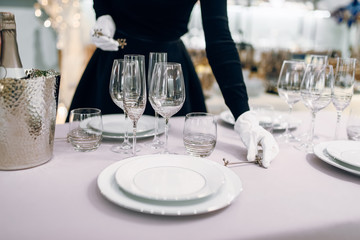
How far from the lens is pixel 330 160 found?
775mm

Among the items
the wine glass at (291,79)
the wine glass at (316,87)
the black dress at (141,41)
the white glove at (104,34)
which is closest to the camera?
the wine glass at (316,87)

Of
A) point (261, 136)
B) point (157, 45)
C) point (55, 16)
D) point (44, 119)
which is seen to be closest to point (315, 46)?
point (55, 16)

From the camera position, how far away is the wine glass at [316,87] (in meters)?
0.93

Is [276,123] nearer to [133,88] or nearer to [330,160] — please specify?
[330,160]

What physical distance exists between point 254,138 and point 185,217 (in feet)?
1.20

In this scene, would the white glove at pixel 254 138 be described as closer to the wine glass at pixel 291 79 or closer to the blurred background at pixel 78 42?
the wine glass at pixel 291 79

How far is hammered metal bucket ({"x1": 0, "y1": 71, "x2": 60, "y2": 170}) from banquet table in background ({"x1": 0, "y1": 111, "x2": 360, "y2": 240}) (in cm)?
3

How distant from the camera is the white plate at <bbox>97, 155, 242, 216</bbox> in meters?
0.52

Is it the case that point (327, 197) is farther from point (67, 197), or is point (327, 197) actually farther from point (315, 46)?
point (315, 46)

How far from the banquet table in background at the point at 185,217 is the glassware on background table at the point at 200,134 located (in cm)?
9

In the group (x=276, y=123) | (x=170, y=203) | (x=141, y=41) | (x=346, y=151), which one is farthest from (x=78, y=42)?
(x=170, y=203)

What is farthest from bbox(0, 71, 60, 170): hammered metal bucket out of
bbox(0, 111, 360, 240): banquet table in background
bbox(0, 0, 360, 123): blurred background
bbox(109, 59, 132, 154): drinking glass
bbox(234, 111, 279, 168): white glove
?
bbox(0, 0, 360, 123): blurred background

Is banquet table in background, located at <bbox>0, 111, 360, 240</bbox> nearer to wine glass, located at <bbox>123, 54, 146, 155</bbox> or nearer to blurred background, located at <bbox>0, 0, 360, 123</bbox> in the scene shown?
wine glass, located at <bbox>123, 54, 146, 155</bbox>

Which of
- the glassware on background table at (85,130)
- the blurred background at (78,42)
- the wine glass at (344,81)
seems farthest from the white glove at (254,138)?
the blurred background at (78,42)
